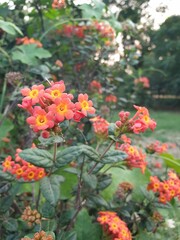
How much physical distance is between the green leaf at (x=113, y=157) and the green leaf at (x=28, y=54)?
2.82 feet

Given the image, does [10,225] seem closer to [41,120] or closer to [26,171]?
[26,171]

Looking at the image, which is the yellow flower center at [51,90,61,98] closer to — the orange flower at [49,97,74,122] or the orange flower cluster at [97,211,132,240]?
the orange flower at [49,97,74,122]

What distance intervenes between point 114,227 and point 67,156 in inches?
12.6

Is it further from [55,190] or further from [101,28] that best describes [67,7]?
[55,190]

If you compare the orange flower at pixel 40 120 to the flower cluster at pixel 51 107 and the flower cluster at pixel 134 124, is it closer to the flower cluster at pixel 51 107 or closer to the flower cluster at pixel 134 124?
the flower cluster at pixel 51 107

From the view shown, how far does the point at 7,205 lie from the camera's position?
125cm

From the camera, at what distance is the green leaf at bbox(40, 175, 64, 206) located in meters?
1.04

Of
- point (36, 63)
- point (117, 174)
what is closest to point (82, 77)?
point (36, 63)

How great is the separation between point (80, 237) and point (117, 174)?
519 millimetres

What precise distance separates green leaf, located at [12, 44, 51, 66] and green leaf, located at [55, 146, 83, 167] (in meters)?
0.86

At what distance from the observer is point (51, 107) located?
3.15 feet

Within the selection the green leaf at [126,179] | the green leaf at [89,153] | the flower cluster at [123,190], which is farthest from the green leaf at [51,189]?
the green leaf at [126,179]

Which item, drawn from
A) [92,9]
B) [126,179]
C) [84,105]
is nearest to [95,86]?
[92,9]

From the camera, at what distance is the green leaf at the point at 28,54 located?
1.85 meters
